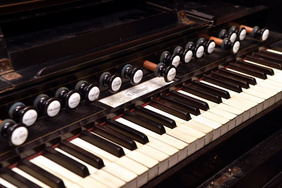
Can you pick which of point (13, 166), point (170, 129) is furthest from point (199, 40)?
point (13, 166)

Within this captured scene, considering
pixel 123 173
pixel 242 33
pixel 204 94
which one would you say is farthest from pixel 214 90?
pixel 123 173

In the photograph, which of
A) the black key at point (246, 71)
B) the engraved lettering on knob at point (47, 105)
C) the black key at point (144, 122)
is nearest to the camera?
the engraved lettering on knob at point (47, 105)

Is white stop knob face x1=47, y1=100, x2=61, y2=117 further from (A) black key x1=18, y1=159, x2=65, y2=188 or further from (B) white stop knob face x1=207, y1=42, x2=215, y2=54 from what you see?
(B) white stop knob face x1=207, y1=42, x2=215, y2=54

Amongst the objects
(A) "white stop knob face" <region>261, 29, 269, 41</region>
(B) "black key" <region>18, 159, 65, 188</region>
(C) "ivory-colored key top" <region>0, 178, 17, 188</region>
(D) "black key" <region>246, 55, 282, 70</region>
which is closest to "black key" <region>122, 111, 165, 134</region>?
(B) "black key" <region>18, 159, 65, 188</region>

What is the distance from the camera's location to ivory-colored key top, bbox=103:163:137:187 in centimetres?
162

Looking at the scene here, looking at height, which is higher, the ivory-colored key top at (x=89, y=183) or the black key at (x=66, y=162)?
the black key at (x=66, y=162)

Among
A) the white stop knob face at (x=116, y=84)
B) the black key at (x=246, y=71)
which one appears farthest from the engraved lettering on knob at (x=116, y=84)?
the black key at (x=246, y=71)

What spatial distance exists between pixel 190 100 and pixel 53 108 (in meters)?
0.79

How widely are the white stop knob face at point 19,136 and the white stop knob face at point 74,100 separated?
12.4 inches

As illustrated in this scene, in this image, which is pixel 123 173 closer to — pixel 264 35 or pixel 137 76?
pixel 137 76

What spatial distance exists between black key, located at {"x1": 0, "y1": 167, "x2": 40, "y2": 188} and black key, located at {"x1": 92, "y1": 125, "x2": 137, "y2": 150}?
1.48ft

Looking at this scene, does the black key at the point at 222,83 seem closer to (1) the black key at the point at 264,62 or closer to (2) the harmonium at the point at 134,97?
(2) the harmonium at the point at 134,97

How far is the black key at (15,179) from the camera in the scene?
1.55m

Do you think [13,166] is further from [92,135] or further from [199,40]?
[199,40]
